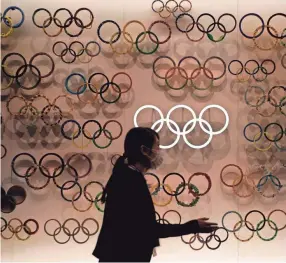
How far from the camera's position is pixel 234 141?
5.55m

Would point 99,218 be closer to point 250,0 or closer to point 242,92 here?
point 242,92

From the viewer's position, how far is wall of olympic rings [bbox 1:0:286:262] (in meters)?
5.47

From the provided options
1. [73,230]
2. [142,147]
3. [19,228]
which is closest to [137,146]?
[142,147]

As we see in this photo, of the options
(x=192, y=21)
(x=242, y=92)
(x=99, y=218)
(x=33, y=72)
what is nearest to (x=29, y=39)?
(x=33, y=72)

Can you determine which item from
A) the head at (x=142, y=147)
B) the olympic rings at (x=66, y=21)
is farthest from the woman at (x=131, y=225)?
the olympic rings at (x=66, y=21)

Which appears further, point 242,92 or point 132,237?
point 242,92

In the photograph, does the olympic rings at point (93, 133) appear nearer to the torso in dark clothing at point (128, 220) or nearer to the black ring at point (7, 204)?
the black ring at point (7, 204)

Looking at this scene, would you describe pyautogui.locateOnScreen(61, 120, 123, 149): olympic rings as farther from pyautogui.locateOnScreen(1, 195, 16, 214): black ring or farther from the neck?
the neck

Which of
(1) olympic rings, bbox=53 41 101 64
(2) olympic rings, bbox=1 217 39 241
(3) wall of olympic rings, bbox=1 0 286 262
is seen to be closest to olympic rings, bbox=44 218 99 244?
(3) wall of olympic rings, bbox=1 0 286 262

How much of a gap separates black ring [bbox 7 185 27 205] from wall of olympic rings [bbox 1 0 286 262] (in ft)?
0.15

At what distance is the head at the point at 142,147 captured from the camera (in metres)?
3.34

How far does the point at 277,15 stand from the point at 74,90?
286 centimetres

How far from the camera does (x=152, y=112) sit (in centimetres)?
551

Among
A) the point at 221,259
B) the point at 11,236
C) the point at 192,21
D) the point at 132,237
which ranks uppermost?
the point at 192,21
